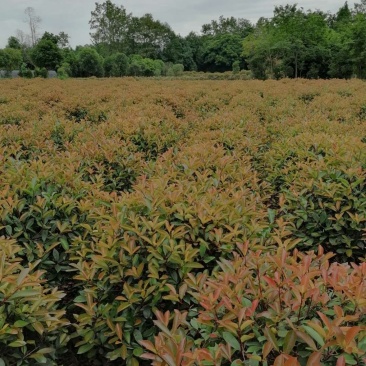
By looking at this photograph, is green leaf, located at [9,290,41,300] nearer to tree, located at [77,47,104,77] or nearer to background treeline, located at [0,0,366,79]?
background treeline, located at [0,0,366,79]

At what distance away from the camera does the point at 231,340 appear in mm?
1296

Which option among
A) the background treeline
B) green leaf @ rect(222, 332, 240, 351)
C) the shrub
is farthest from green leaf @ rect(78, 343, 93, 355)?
the background treeline

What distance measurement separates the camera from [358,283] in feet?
4.72

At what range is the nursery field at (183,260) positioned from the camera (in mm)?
1320

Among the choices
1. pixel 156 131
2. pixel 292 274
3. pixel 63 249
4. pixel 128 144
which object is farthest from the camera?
pixel 156 131

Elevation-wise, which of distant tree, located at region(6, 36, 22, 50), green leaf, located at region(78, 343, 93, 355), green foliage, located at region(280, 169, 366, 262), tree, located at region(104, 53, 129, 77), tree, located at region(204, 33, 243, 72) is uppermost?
distant tree, located at region(6, 36, 22, 50)

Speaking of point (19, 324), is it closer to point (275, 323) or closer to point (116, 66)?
point (275, 323)

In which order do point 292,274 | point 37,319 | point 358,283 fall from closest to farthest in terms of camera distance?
point 358,283
point 292,274
point 37,319

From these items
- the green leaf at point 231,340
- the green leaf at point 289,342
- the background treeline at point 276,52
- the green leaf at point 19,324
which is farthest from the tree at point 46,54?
the green leaf at point 289,342

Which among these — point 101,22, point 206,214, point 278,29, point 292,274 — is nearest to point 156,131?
point 206,214

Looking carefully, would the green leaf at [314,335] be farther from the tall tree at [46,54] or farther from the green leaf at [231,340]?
the tall tree at [46,54]

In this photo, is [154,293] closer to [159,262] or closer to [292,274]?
[159,262]

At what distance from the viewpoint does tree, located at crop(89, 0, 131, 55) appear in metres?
52.5

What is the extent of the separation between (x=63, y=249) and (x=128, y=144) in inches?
73.4
